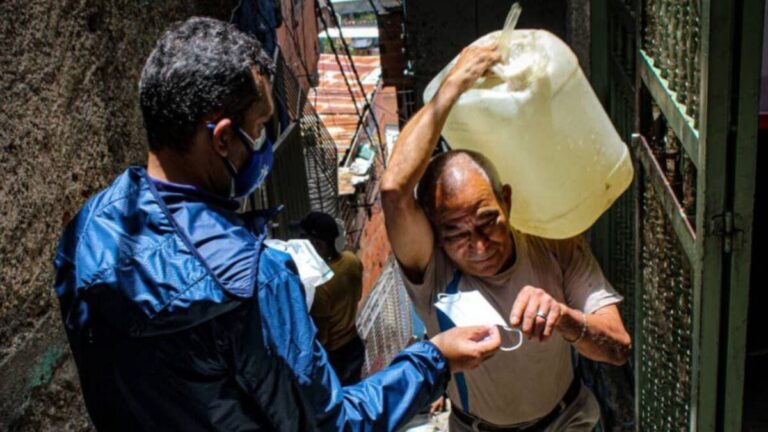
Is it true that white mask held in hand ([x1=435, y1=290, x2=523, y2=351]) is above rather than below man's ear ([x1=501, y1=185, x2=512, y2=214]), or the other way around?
below

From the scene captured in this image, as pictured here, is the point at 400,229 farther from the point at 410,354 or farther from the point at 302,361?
the point at 302,361

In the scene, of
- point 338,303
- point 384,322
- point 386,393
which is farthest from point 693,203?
point 384,322

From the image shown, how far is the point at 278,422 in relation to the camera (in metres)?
1.84

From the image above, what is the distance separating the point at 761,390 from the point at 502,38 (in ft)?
5.67

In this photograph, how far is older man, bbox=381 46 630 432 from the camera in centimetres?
244

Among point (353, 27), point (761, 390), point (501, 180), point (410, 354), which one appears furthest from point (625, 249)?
point (353, 27)

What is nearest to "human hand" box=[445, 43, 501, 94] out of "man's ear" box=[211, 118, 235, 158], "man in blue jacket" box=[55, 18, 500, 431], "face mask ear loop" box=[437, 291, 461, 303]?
"face mask ear loop" box=[437, 291, 461, 303]

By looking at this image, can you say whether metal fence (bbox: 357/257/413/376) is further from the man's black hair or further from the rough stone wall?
the man's black hair

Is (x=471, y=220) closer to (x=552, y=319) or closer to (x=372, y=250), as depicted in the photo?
(x=552, y=319)

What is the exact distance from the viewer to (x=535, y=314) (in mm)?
2244

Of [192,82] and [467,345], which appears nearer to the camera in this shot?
[192,82]

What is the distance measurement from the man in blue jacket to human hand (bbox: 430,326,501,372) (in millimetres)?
313

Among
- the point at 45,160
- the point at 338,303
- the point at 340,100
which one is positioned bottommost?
the point at 340,100

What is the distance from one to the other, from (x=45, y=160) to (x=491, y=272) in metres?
1.39
